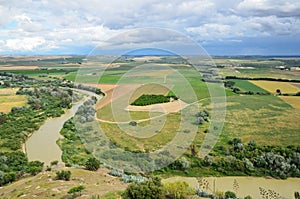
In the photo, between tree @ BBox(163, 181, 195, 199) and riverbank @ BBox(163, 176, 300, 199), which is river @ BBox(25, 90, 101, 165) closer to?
riverbank @ BBox(163, 176, 300, 199)

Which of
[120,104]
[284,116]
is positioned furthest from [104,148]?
[284,116]

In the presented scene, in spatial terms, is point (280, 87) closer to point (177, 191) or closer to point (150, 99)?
point (150, 99)

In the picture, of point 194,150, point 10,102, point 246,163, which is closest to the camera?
point 246,163

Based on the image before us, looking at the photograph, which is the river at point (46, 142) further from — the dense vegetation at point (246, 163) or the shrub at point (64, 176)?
the dense vegetation at point (246, 163)

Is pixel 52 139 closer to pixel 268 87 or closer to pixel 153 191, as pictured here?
pixel 153 191

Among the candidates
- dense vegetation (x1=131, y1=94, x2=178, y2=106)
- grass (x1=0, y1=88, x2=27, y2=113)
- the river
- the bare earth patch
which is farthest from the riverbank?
grass (x1=0, y1=88, x2=27, y2=113)

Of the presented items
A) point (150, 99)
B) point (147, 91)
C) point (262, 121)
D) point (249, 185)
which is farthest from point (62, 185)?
point (147, 91)
